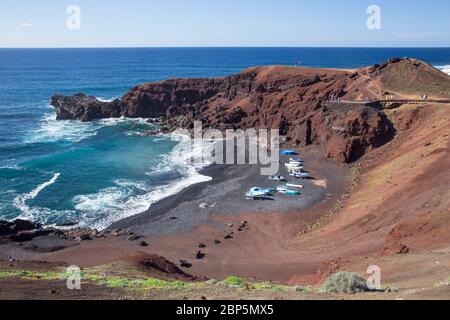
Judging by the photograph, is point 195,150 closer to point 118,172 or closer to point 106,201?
point 118,172

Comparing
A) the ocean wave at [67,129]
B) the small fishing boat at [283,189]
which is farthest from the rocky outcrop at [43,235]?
the ocean wave at [67,129]

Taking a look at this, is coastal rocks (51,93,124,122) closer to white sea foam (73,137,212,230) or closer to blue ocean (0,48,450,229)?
blue ocean (0,48,450,229)

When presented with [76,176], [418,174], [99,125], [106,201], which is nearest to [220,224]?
[106,201]

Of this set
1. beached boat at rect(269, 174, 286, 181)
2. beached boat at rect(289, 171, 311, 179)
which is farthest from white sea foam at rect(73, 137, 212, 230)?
beached boat at rect(289, 171, 311, 179)

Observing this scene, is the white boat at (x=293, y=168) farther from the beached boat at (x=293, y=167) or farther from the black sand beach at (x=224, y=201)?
the black sand beach at (x=224, y=201)

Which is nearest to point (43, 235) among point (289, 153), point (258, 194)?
point (258, 194)

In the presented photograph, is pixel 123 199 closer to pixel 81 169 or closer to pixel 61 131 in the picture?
pixel 81 169
